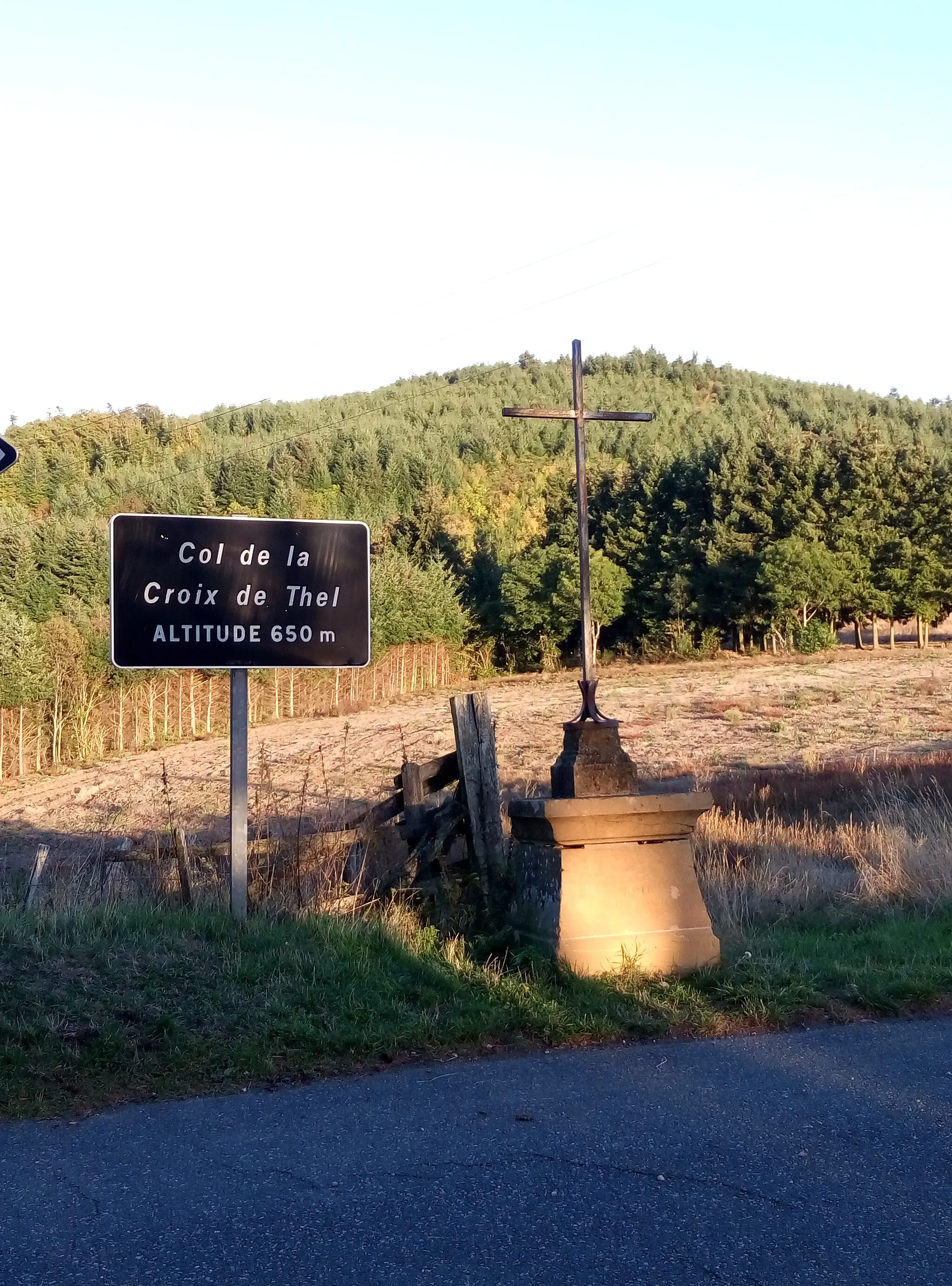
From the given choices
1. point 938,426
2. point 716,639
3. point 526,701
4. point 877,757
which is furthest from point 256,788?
point 938,426

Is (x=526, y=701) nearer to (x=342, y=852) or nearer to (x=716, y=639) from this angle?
(x=716, y=639)

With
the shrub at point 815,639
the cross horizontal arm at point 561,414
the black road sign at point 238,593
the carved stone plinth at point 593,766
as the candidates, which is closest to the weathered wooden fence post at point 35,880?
the black road sign at point 238,593

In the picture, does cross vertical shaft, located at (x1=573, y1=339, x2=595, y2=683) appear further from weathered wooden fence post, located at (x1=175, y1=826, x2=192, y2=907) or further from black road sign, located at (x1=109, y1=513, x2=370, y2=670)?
weathered wooden fence post, located at (x1=175, y1=826, x2=192, y2=907)

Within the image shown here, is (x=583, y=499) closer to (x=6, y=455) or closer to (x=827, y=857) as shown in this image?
(x=6, y=455)

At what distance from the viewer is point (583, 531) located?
7.67 metres

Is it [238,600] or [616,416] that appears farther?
[616,416]

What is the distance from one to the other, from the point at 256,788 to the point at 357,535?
318cm

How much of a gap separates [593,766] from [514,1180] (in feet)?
10.1

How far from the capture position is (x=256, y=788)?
10.0m

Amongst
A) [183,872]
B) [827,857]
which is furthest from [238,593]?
[827,857]

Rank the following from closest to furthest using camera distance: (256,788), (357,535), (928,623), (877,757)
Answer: (357,535) → (256,788) → (877,757) → (928,623)

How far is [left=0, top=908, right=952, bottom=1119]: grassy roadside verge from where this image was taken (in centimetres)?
513

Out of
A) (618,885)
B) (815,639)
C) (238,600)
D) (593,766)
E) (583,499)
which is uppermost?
(583,499)

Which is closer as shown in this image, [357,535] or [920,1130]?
[920,1130]
